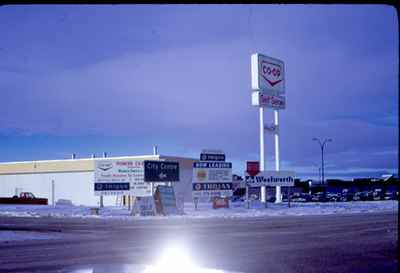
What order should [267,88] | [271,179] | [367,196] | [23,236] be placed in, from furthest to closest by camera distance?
[367,196], [267,88], [271,179], [23,236]

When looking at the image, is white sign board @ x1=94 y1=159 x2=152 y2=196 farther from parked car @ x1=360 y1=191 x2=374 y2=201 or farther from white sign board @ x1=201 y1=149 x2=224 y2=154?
parked car @ x1=360 y1=191 x2=374 y2=201

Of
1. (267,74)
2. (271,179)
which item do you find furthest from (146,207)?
(267,74)

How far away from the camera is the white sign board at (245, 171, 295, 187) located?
4822 cm

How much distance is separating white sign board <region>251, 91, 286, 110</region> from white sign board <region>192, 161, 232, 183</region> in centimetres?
891

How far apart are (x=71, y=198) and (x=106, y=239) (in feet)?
187

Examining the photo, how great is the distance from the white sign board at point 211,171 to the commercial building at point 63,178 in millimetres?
19626

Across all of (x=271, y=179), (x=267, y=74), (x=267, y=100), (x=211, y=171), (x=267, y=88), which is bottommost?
(x=271, y=179)

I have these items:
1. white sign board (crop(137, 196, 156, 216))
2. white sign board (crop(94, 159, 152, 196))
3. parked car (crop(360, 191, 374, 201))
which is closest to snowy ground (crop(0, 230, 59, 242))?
white sign board (crop(137, 196, 156, 216))

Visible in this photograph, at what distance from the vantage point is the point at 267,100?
178 ft

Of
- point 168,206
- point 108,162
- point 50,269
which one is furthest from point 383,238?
point 108,162

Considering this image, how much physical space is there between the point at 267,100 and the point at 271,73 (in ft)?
10.0

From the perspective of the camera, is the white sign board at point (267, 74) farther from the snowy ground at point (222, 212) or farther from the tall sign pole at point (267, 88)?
→ the snowy ground at point (222, 212)

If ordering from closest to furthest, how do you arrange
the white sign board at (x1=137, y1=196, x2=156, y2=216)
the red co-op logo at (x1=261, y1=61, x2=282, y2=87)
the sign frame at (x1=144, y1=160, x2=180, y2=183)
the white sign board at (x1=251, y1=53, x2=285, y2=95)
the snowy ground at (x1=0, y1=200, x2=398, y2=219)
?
1. the snowy ground at (x1=0, y1=200, x2=398, y2=219)
2. the white sign board at (x1=137, y1=196, x2=156, y2=216)
3. the sign frame at (x1=144, y1=160, x2=180, y2=183)
4. the white sign board at (x1=251, y1=53, x2=285, y2=95)
5. the red co-op logo at (x1=261, y1=61, x2=282, y2=87)

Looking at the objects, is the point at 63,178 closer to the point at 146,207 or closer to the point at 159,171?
the point at 159,171
